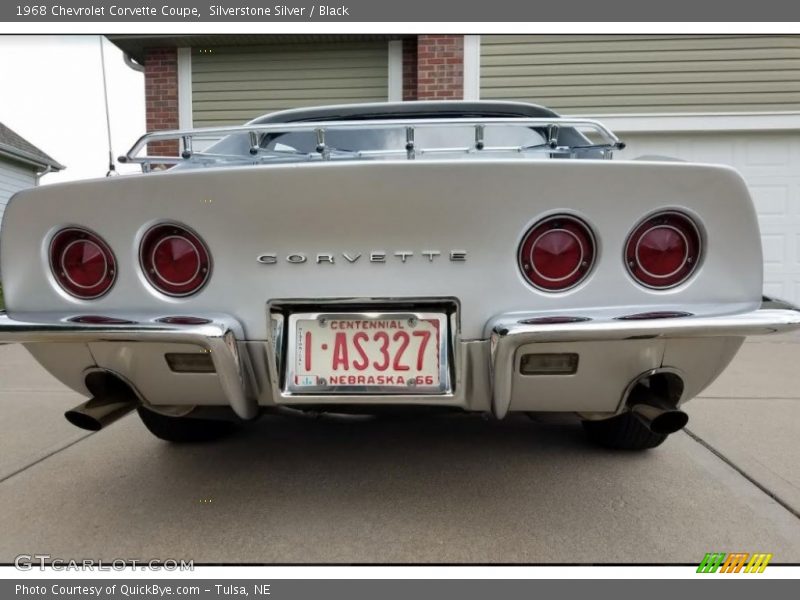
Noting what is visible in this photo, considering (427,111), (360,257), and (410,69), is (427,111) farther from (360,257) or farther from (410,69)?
(410,69)

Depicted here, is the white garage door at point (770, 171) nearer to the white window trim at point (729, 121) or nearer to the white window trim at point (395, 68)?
the white window trim at point (729, 121)

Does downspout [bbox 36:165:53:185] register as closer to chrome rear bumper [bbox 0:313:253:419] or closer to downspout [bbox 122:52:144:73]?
downspout [bbox 122:52:144:73]

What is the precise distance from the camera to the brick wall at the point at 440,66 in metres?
6.25

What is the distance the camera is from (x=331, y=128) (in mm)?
1644

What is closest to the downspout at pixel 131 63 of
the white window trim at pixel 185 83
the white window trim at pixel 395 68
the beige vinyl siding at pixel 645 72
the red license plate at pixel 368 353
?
the white window trim at pixel 185 83

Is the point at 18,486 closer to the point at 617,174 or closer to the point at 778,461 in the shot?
the point at 617,174

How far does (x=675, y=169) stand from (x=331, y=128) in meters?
1.01

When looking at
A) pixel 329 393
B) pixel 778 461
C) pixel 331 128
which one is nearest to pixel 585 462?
pixel 778 461

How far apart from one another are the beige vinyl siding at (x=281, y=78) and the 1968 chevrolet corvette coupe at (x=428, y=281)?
5.67 m

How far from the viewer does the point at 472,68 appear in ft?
20.8

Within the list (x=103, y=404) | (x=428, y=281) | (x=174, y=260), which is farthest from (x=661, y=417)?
(x=103, y=404)

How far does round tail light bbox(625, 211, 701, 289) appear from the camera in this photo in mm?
1479

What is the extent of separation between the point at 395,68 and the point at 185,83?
2797 mm

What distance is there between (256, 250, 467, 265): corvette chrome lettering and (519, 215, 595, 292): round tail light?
20cm
